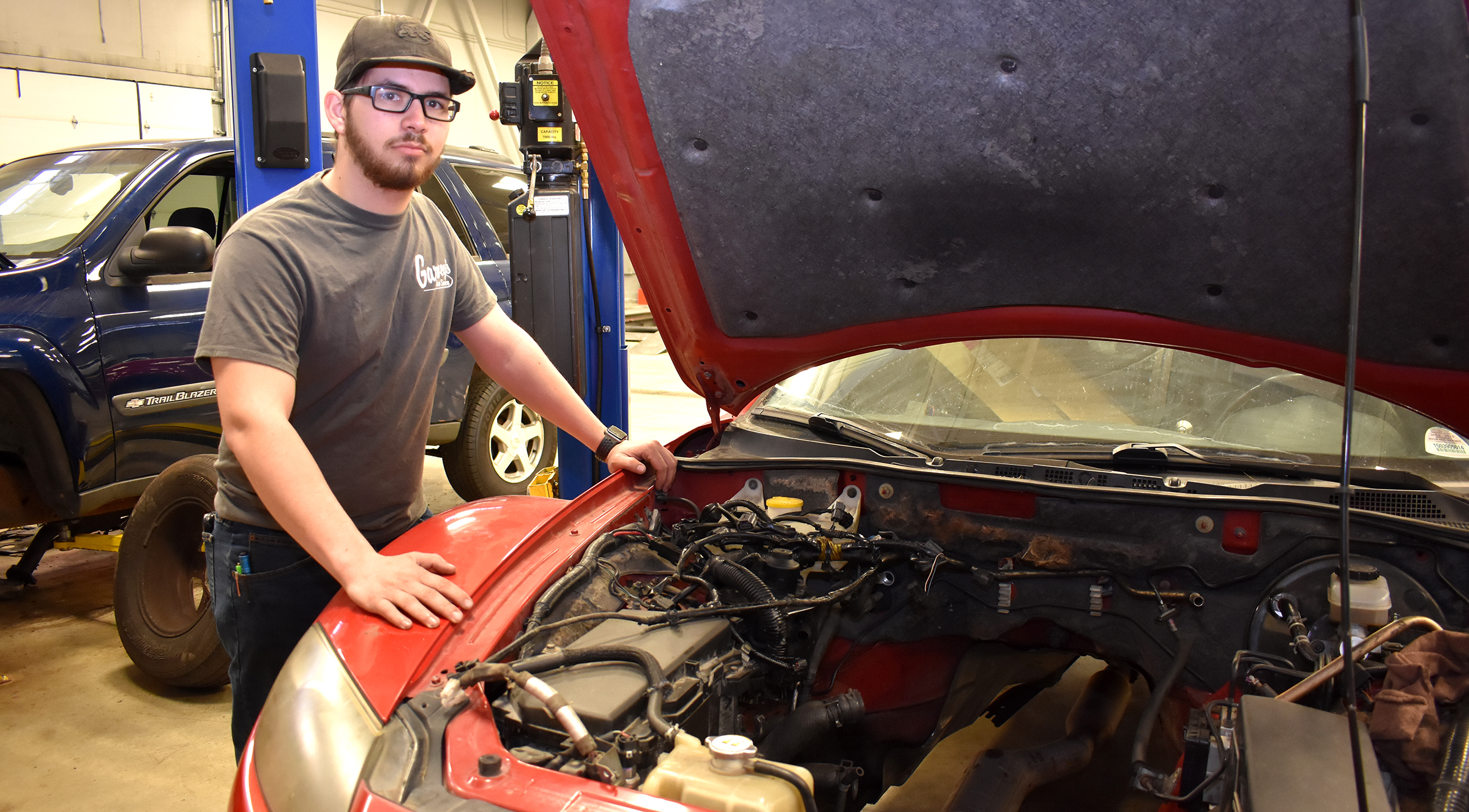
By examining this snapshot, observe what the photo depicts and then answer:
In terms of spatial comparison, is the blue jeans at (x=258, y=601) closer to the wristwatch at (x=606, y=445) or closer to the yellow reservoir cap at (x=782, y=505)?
the wristwatch at (x=606, y=445)

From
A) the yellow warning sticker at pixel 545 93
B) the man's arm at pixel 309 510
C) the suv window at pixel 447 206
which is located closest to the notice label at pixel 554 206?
the yellow warning sticker at pixel 545 93

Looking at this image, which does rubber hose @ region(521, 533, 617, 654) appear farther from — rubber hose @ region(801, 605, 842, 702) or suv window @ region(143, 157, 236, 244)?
suv window @ region(143, 157, 236, 244)

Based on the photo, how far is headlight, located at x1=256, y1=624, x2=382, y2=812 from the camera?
1401 millimetres

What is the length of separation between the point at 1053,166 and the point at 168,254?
3181 mm

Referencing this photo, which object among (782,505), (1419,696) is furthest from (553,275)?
(1419,696)

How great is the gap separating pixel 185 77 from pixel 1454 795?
439 inches

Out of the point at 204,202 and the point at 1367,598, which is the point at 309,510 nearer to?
the point at 1367,598

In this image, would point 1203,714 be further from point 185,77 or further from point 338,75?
point 185,77

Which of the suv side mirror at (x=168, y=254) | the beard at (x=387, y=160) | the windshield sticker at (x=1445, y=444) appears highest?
the beard at (x=387, y=160)

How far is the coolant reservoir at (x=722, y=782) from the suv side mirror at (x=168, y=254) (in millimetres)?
2999

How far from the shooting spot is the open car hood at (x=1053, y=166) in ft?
4.78

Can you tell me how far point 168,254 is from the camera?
11.6ft

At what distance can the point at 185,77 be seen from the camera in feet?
31.8

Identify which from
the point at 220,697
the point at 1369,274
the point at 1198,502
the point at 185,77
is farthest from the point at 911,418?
the point at 185,77
